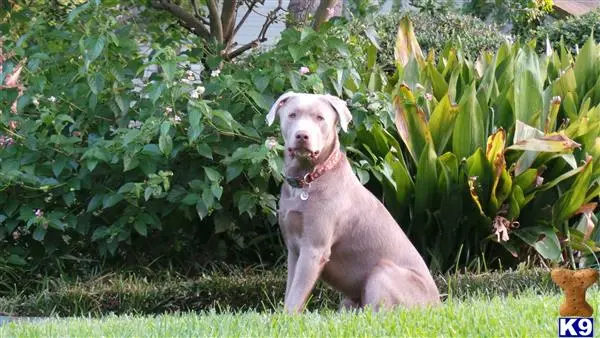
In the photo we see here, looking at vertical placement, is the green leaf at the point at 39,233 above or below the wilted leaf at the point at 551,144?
below

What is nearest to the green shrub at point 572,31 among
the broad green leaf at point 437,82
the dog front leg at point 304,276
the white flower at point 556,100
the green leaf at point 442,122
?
the broad green leaf at point 437,82

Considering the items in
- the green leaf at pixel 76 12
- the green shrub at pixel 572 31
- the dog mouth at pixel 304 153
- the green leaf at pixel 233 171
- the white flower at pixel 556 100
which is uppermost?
the green shrub at pixel 572 31

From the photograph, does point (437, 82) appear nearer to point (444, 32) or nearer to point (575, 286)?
point (444, 32)

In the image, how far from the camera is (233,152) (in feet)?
21.4

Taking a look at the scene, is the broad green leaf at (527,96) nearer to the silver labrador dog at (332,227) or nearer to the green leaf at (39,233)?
the silver labrador dog at (332,227)

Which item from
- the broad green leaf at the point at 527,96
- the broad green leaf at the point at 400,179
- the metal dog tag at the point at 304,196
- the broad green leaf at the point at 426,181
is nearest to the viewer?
the metal dog tag at the point at 304,196

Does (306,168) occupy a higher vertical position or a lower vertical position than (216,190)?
higher

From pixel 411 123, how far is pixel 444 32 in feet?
13.9

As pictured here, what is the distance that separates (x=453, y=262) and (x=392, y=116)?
3.79ft

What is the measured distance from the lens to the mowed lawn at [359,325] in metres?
4.00

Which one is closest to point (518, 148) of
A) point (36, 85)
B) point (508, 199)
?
point (508, 199)

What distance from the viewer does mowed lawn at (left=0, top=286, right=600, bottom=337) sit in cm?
400

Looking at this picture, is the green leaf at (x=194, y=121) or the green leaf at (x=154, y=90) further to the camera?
the green leaf at (x=154, y=90)

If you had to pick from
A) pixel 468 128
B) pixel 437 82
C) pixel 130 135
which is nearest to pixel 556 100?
pixel 468 128
